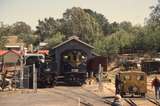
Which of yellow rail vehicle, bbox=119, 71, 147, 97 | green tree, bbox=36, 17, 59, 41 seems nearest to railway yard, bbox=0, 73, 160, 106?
yellow rail vehicle, bbox=119, 71, 147, 97

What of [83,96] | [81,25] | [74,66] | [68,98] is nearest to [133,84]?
[83,96]

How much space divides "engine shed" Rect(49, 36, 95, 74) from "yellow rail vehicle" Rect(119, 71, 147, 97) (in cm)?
1160

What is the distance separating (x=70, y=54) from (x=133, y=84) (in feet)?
44.3

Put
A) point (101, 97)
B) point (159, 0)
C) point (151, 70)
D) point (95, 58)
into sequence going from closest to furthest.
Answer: point (101, 97) → point (95, 58) → point (151, 70) → point (159, 0)

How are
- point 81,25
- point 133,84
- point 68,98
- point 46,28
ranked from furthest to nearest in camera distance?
point 46,28 → point 81,25 → point 133,84 → point 68,98

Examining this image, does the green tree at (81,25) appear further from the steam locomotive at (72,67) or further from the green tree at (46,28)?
the steam locomotive at (72,67)

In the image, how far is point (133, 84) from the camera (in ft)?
119

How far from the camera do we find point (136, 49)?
9106cm

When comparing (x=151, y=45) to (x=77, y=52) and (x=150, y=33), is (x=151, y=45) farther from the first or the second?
(x=77, y=52)

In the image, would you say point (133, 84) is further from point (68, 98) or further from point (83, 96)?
point (68, 98)

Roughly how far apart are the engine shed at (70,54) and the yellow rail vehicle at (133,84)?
11.6m

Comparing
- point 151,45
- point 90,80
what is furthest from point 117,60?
point 90,80

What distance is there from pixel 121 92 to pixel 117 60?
41.0 meters

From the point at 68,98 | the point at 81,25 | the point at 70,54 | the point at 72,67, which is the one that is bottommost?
the point at 68,98
